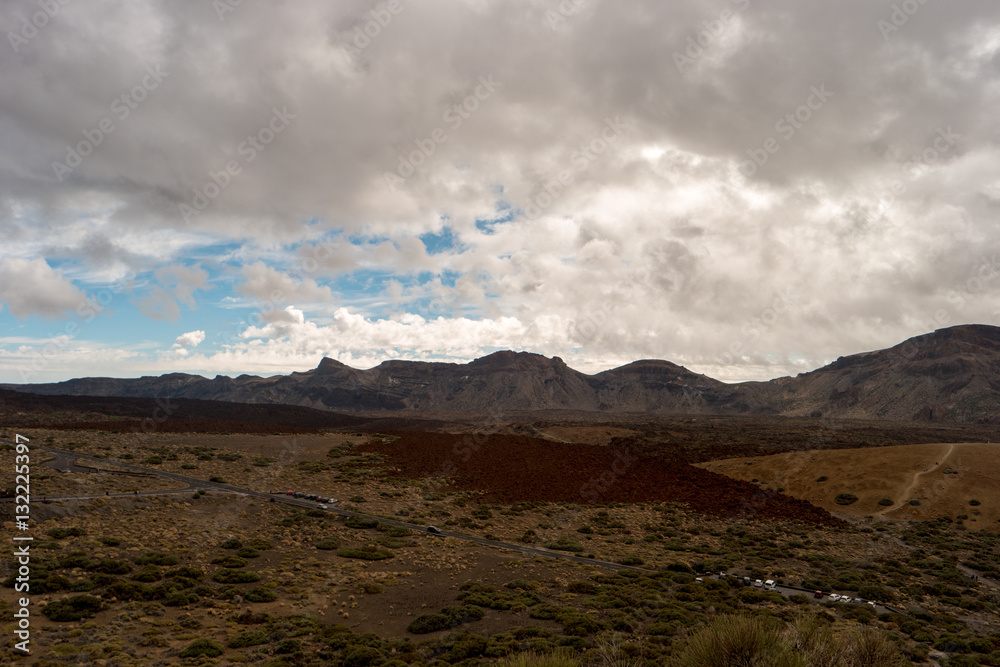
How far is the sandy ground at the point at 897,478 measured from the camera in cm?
4334

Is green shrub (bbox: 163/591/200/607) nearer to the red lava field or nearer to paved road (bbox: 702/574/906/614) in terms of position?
paved road (bbox: 702/574/906/614)

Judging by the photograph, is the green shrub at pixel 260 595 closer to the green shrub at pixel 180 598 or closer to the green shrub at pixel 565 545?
the green shrub at pixel 180 598

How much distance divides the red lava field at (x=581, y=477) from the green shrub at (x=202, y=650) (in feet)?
102

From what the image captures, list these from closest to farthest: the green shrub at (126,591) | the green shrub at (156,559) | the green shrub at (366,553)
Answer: the green shrub at (126,591)
the green shrub at (156,559)
the green shrub at (366,553)

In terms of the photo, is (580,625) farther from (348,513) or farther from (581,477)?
(581,477)

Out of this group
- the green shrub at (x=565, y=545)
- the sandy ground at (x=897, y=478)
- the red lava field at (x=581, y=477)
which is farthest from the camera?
the red lava field at (x=581, y=477)

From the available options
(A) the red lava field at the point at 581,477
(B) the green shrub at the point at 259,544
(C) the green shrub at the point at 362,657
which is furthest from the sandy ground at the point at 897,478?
(B) the green shrub at the point at 259,544

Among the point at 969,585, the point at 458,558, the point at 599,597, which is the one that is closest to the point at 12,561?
the point at 458,558

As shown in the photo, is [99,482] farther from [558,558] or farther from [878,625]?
[878,625]

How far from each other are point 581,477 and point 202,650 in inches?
1644

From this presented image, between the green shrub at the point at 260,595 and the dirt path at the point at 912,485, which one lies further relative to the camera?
the dirt path at the point at 912,485

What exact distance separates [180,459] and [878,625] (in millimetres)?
61080

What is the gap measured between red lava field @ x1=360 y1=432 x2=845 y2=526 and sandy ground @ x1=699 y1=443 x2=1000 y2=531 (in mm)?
4582

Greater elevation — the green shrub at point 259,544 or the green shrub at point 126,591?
the green shrub at point 126,591
